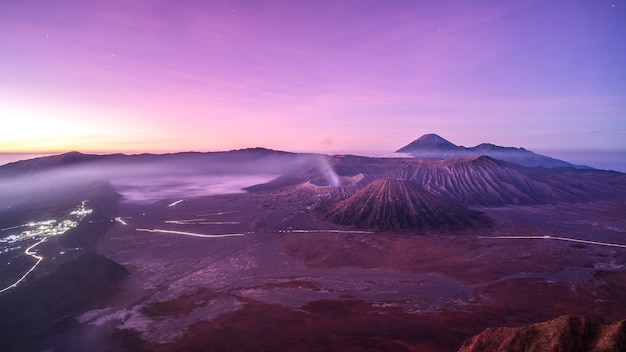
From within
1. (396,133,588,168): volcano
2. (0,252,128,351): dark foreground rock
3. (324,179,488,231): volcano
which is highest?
(396,133,588,168): volcano

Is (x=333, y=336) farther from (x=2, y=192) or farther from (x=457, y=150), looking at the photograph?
(x=457, y=150)

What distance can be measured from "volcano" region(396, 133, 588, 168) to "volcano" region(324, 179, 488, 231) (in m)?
100

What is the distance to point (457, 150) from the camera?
501 feet

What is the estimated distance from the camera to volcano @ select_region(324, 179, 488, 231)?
139ft

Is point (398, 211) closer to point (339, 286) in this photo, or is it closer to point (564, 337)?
point (339, 286)

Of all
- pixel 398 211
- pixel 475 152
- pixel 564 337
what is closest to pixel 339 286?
pixel 564 337

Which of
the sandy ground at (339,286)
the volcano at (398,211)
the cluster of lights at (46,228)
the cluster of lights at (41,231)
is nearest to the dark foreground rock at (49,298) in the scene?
the sandy ground at (339,286)

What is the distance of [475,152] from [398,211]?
11759 cm

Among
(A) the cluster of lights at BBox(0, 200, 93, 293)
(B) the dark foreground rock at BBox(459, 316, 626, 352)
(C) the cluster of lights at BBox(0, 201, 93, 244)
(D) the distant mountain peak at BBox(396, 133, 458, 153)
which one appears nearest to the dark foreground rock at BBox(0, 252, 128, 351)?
(A) the cluster of lights at BBox(0, 200, 93, 293)

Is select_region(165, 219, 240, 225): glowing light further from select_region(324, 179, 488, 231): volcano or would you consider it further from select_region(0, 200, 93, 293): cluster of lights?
select_region(324, 179, 488, 231): volcano

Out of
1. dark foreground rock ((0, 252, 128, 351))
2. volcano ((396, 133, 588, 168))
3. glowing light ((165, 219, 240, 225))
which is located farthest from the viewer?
volcano ((396, 133, 588, 168))

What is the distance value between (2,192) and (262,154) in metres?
88.9

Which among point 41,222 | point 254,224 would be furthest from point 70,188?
point 254,224

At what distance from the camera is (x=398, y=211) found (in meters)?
45.2
